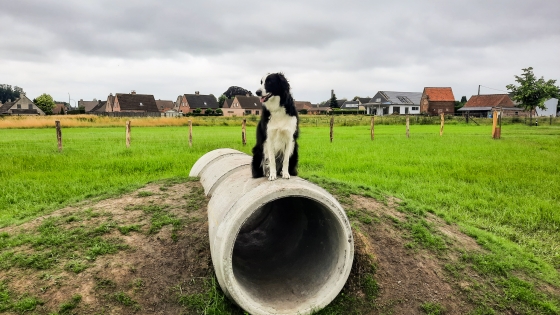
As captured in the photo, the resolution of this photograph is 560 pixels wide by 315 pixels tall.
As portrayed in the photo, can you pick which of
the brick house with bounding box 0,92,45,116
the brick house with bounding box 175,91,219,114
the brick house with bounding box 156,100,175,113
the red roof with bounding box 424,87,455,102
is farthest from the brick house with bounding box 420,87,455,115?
the brick house with bounding box 0,92,45,116

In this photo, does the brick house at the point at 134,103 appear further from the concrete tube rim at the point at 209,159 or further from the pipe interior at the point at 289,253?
the pipe interior at the point at 289,253

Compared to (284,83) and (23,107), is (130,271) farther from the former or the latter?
(23,107)

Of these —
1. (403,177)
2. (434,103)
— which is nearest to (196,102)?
(434,103)

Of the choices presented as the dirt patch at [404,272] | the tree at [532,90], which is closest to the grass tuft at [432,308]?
the dirt patch at [404,272]

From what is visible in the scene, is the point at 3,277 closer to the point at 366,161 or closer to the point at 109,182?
the point at 109,182

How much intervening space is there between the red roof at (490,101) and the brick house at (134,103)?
5802 centimetres

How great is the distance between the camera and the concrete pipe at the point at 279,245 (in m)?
4.29

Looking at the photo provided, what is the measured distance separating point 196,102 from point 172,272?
77134 mm

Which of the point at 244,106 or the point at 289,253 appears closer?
the point at 289,253

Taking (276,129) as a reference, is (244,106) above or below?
above

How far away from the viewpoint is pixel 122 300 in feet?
14.7

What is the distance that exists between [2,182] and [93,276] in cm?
665

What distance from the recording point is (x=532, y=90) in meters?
43.8

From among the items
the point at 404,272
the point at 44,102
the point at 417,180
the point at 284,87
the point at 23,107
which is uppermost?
the point at 44,102
